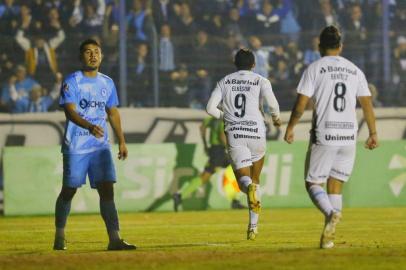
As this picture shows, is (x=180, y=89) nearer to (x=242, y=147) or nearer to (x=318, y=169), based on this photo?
(x=242, y=147)

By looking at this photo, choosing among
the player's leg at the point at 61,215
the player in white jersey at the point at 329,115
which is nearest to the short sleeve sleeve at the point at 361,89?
the player in white jersey at the point at 329,115

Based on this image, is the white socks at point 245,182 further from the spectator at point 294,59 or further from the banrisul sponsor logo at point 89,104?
the spectator at point 294,59

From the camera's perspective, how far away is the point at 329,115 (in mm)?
11312

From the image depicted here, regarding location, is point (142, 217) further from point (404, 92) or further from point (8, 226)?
point (404, 92)

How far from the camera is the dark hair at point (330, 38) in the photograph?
37.1ft

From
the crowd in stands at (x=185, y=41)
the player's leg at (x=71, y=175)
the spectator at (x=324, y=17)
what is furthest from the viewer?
the spectator at (x=324, y=17)

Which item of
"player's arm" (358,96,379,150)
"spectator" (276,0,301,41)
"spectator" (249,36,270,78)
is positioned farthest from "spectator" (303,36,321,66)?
"player's arm" (358,96,379,150)

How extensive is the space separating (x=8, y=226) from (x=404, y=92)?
9.97 m

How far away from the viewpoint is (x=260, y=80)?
45.2ft

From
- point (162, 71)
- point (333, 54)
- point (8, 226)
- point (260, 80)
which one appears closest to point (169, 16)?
point (162, 71)

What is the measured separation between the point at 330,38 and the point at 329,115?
2.46ft

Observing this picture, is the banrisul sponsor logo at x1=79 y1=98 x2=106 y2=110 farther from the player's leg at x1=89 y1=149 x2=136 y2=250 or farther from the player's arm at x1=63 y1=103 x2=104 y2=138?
the player's leg at x1=89 y1=149 x2=136 y2=250

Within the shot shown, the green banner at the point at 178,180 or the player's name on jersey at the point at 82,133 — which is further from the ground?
the player's name on jersey at the point at 82,133

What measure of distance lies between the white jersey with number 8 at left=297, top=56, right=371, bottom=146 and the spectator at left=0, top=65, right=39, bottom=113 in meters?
13.0
